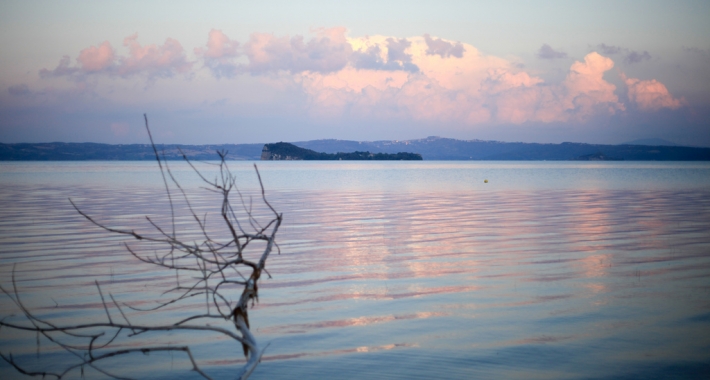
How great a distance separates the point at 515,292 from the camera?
10641 millimetres

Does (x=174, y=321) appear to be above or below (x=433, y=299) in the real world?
below

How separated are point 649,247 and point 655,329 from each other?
742cm

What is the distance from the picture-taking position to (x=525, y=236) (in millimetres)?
17625

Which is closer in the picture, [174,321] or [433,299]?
[174,321]

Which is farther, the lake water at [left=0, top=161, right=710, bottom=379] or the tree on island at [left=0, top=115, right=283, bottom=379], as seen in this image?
the lake water at [left=0, top=161, right=710, bottom=379]

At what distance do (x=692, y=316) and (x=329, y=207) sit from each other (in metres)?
20.5

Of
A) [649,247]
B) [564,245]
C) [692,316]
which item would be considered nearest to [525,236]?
[564,245]

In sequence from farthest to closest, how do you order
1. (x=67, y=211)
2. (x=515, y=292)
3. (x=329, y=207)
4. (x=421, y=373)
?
(x=329, y=207), (x=67, y=211), (x=515, y=292), (x=421, y=373)

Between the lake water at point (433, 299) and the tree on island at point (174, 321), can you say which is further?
the lake water at point (433, 299)

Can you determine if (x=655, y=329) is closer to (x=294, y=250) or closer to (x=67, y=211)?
(x=294, y=250)

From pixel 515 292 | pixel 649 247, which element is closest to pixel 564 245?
pixel 649 247

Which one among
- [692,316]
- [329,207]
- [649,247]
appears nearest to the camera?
[692,316]

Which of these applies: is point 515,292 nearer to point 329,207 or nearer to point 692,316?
point 692,316

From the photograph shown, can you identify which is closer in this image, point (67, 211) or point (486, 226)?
point (486, 226)
